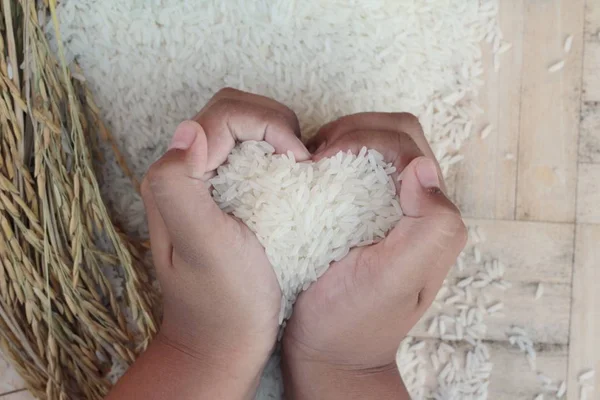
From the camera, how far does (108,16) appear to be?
3.35 feet

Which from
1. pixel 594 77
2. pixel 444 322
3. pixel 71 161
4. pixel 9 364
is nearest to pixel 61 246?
pixel 71 161

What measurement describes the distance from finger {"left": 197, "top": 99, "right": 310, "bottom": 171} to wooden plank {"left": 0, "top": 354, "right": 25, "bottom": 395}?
1.72 ft

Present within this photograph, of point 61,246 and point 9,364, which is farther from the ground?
point 61,246

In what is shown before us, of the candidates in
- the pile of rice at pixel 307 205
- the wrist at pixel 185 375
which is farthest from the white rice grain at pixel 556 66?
the wrist at pixel 185 375

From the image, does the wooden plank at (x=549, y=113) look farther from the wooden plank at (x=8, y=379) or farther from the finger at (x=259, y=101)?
the wooden plank at (x=8, y=379)

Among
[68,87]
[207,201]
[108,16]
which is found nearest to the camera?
[207,201]

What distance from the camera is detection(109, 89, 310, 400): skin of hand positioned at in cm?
76

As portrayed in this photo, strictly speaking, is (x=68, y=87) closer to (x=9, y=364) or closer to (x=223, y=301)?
(x=223, y=301)

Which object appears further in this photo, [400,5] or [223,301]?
[400,5]

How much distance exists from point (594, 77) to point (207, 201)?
0.71 metres

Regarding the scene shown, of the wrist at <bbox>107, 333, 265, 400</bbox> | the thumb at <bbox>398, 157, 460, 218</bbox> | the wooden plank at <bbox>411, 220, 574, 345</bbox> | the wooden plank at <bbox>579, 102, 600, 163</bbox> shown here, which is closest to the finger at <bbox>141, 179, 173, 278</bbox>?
the wrist at <bbox>107, 333, 265, 400</bbox>

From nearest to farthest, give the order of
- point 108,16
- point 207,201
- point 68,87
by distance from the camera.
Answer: point 207,201 < point 68,87 < point 108,16

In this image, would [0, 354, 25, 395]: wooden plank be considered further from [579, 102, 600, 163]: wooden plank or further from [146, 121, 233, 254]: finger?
[579, 102, 600, 163]: wooden plank

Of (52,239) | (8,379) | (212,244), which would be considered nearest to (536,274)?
(212,244)
